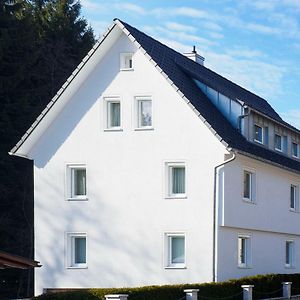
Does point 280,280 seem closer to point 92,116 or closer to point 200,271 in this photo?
point 200,271

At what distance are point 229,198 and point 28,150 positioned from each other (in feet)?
25.5

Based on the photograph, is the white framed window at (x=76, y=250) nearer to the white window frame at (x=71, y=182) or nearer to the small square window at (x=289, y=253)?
the white window frame at (x=71, y=182)

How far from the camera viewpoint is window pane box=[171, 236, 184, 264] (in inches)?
1116

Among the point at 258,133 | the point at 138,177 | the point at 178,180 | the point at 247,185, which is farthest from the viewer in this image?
the point at 258,133

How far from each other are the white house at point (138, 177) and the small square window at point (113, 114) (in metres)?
0.04

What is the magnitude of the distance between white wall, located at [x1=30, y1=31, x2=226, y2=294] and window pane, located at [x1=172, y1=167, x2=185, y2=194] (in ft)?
1.40

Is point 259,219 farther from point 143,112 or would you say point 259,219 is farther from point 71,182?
→ point 71,182

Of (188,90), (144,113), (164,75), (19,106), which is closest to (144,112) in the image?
(144,113)

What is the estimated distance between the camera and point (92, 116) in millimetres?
29703

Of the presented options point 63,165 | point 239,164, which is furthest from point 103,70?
point 239,164

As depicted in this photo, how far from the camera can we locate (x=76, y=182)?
99.0ft

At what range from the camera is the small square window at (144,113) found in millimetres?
29250

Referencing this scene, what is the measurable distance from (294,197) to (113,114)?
9.98 m

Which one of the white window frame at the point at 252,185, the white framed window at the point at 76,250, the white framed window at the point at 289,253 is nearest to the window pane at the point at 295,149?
the white framed window at the point at 289,253
